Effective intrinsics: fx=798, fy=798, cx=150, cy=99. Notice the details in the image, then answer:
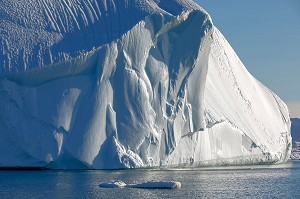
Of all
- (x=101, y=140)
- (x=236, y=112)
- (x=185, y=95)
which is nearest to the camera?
(x=101, y=140)

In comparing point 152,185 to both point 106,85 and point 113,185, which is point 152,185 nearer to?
point 113,185

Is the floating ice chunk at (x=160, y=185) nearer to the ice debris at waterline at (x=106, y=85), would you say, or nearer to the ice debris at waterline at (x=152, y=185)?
the ice debris at waterline at (x=152, y=185)

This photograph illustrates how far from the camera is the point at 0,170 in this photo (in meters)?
28.1

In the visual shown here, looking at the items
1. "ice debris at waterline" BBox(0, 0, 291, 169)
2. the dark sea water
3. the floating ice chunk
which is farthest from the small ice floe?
"ice debris at waterline" BBox(0, 0, 291, 169)

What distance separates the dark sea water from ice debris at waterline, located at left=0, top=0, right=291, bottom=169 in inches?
24.9

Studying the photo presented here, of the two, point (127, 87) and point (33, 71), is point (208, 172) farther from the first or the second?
point (33, 71)

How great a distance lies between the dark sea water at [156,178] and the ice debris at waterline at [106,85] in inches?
24.9

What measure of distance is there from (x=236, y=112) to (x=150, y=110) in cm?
524

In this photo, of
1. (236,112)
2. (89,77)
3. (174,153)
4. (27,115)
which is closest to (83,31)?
(89,77)

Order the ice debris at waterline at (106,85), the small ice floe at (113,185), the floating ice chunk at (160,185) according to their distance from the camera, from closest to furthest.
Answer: the floating ice chunk at (160,185), the small ice floe at (113,185), the ice debris at waterline at (106,85)

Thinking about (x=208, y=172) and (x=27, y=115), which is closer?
(x=27, y=115)

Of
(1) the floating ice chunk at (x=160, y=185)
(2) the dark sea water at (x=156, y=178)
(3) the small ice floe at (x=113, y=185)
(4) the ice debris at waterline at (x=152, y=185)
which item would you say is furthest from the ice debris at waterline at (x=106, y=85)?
(1) the floating ice chunk at (x=160, y=185)

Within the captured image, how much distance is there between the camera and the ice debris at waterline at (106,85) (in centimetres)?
2547

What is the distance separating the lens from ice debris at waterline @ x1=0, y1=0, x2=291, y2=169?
1003 inches
